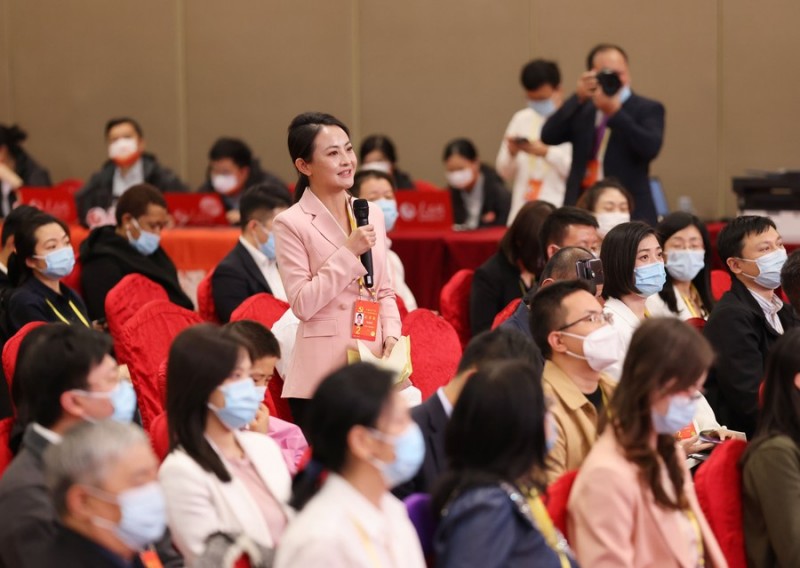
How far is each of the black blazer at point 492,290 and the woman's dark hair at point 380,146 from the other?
12.4ft

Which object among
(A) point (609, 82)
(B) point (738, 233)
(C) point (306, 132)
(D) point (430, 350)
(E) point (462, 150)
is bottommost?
(D) point (430, 350)

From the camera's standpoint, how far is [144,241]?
5742 millimetres

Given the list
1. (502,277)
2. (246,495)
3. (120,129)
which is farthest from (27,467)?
(120,129)

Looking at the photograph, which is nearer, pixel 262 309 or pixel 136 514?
pixel 136 514

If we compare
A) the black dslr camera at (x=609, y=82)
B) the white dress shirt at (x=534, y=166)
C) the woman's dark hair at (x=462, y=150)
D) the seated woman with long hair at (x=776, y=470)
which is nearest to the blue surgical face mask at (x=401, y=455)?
the seated woman with long hair at (x=776, y=470)

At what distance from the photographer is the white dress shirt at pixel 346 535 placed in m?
2.26

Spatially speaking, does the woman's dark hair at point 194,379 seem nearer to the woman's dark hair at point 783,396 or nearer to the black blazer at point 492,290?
the woman's dark hair at point 783,396

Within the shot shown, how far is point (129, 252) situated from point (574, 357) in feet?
9.70

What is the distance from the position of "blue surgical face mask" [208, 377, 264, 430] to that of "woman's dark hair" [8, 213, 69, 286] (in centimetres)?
221

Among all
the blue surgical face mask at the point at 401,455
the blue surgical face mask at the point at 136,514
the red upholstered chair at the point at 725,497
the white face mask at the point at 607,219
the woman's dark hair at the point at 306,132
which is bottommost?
the red upholstered chair at the point at 725,497

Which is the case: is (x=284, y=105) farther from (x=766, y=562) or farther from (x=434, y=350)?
(x=766, y=562)

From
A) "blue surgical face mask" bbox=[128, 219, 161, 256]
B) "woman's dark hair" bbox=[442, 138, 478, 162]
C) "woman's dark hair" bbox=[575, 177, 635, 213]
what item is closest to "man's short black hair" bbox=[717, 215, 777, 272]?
"woman's dark hair" bbox=[575, 177, 635, 213]

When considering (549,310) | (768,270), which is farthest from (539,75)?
(549,310)

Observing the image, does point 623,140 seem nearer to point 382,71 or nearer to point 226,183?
point 226,183
